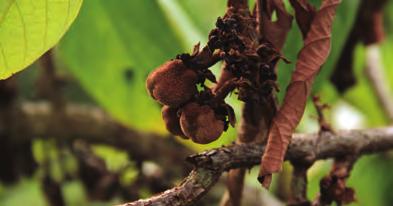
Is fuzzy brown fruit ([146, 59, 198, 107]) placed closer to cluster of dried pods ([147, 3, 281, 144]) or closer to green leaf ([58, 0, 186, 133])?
cluster of dried pods ([147, 3, 281, 144])

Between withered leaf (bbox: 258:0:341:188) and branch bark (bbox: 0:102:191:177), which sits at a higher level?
branch bark (bbox: 0:102:191:177)

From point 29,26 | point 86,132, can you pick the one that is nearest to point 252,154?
point 29,26

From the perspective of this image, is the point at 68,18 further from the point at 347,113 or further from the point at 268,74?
the point at 347,113

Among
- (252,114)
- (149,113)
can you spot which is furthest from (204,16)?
(252,114)

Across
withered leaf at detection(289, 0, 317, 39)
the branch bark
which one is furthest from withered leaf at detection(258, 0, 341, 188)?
the branch bark

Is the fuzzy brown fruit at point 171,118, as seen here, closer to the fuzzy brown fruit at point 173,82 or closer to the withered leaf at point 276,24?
the fuzzy brown fruit at point 173,82

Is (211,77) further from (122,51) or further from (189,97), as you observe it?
(122,51)

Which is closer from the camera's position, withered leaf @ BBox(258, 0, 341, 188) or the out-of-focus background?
withered leaf @ BBox(258, 0, 341, 188)

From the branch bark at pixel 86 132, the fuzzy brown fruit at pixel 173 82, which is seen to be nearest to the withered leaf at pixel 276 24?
the fuzzy brown fruit at pixel 173 82
